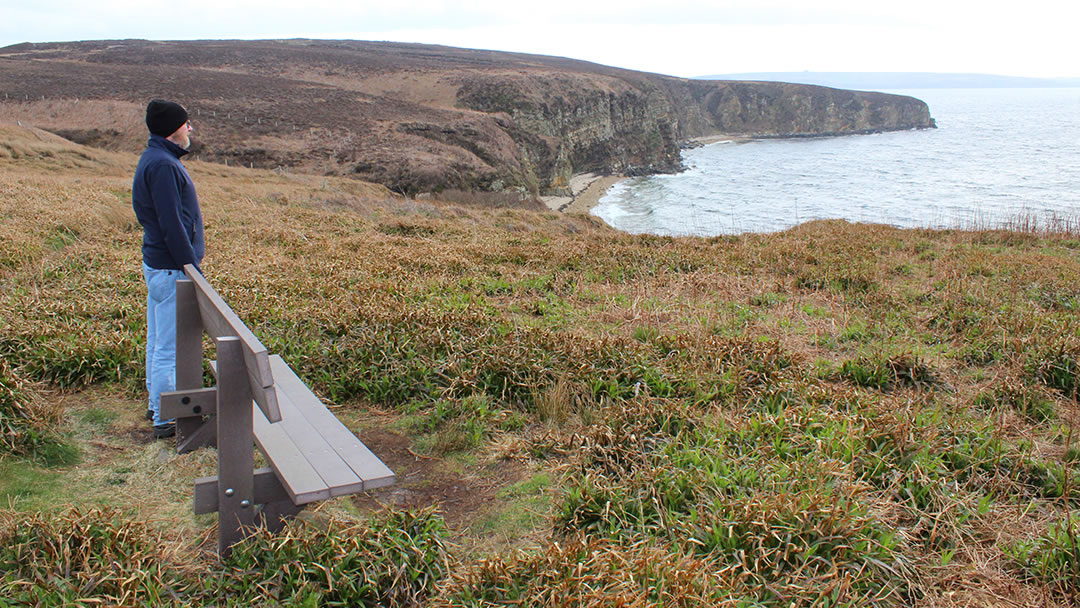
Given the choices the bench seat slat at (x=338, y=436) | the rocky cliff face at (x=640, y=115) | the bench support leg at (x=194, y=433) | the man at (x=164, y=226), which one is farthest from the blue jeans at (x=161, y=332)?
the rocky cliff face at (x=640, y=115)

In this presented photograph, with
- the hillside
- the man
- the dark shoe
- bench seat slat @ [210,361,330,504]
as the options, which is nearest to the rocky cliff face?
the hillside

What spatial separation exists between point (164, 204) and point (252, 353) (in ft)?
6.70

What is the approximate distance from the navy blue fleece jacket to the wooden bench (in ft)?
1.05

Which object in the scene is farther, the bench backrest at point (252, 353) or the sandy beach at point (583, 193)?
the sandy beach at point (583, 193)

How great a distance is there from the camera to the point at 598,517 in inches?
148

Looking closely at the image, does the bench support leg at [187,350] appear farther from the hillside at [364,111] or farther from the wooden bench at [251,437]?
the hillside at [364,111]

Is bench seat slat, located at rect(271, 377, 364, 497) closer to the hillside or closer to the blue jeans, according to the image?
the blue jeans

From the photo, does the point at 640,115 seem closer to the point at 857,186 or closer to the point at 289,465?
the point at 857,186

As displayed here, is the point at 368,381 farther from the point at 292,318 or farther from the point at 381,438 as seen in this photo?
the point at 292,318

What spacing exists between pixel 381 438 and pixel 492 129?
45.8 metres

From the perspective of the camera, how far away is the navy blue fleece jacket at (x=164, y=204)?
4.31 metres

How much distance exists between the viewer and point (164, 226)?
4.34 m

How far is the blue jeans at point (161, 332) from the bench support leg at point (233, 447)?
1.61 metres

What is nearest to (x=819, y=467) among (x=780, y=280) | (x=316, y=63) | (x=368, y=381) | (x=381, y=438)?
(x=381, y=438)
